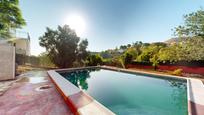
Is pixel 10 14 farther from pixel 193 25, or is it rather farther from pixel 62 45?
pixel 193 25

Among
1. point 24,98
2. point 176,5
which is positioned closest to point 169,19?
point 176,5

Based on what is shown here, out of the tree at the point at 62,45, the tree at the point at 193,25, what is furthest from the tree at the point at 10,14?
the tree at the point at 193,25

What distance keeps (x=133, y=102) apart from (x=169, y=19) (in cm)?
1156

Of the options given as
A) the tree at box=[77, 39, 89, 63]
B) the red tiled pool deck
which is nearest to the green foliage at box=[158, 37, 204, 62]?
the red tiled pool deck

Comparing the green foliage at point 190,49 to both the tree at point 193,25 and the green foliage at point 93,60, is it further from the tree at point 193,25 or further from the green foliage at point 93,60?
the green foliage at point 93,60

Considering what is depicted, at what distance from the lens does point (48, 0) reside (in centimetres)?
1108

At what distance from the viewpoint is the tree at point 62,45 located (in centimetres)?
1692

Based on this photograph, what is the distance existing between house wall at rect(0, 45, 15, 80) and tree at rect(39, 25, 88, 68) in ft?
23.2

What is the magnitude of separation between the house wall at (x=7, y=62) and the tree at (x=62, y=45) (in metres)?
7.08

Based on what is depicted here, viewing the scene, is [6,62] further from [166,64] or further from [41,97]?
[166,64]

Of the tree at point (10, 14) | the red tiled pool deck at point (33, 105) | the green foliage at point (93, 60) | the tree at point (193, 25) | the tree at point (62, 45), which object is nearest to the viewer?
the red tiled pool deck at point (33, 105)

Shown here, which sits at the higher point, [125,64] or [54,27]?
[54,27]

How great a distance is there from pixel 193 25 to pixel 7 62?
1484cm

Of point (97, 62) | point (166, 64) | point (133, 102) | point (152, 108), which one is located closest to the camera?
point (152, 108)
